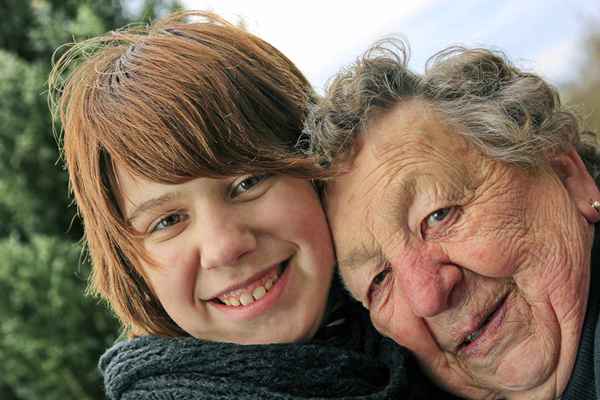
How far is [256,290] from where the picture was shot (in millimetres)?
2205

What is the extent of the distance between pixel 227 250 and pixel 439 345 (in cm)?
75

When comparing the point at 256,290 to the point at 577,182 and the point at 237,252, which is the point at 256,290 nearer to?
the point at 237,252

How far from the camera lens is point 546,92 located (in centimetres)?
217

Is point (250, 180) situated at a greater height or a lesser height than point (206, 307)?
greater

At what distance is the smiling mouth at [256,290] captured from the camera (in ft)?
7.24

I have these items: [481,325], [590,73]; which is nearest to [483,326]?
[481,325]

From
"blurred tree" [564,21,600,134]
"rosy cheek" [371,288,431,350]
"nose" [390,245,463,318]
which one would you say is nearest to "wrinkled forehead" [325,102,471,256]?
"nose" [390,245,463,318]

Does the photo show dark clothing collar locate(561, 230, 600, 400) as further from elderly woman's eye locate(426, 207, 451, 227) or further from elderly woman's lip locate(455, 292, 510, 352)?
elderly woman's eye locate(426, 207, 451, 227)

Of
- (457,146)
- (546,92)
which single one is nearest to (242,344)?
(457,146)

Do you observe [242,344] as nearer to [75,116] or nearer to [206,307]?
[206,307]

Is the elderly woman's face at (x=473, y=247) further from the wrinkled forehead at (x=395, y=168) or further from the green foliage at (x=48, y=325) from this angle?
the green foliage at (x=48, y=325)

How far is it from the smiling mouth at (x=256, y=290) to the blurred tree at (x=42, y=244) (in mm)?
2901

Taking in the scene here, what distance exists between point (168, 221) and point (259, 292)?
37 cm

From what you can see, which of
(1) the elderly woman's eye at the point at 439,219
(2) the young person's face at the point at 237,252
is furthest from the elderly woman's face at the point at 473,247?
(2) the young person's face at the point at 237,252
